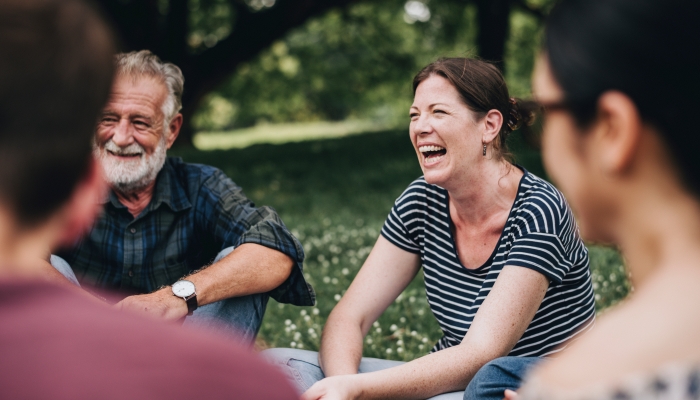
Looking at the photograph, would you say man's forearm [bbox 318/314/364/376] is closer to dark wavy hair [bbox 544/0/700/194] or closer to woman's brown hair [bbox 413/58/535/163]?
woman's brown hair [bbox 413/58/535/163]

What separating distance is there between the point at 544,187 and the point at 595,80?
1.90 metres

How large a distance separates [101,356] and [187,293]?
7.28 ft

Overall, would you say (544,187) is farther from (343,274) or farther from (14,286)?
(343,274)

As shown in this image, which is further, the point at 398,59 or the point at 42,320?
the point at 398,59

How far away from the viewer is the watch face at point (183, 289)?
127 inches

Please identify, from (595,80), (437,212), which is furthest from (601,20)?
(437,212)

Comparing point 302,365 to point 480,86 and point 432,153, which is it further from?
point 480,86

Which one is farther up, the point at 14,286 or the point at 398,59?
the point at 398,59

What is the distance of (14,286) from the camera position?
1.09 m

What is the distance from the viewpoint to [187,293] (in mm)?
3234

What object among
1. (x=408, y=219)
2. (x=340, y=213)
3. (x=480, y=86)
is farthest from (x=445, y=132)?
(x=340, y=213)

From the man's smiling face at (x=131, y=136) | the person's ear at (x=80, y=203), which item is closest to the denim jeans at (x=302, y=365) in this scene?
the man's smiling face at (x=131, y=136)

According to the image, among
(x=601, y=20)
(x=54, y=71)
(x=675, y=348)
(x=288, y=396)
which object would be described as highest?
(x=601, y=20)

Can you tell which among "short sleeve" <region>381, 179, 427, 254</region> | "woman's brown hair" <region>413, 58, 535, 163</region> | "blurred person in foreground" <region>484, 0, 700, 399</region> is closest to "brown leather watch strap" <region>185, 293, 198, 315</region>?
"short sleeve" <region>381, 179, 427, 254</region>
